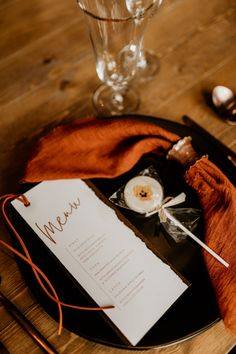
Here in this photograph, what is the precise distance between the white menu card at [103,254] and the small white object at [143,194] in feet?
0.11

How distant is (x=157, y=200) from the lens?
514 mm

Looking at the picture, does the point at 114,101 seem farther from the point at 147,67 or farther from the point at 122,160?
the point at 122,160

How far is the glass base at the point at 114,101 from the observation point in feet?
2.36

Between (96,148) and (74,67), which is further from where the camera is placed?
(74,67)

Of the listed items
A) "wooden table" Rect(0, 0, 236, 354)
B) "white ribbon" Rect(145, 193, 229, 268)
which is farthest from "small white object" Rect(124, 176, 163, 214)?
"wooden table" Rect(0, 0, 236, 354)

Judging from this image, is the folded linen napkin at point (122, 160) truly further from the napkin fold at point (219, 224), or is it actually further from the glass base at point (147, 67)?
the glass base at point (147, 67)

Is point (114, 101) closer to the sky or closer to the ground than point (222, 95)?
closer to the sky

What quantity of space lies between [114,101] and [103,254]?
1.24 ft

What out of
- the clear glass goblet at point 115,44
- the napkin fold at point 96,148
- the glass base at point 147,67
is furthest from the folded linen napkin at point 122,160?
the glass base at point 147,67

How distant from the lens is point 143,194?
520 millimetres

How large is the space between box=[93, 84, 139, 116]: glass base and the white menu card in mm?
241

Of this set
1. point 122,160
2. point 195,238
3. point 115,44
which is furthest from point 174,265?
point 115,44

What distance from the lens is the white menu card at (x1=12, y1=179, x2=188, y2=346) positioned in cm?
45

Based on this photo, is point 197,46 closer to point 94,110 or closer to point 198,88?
point 198,88
